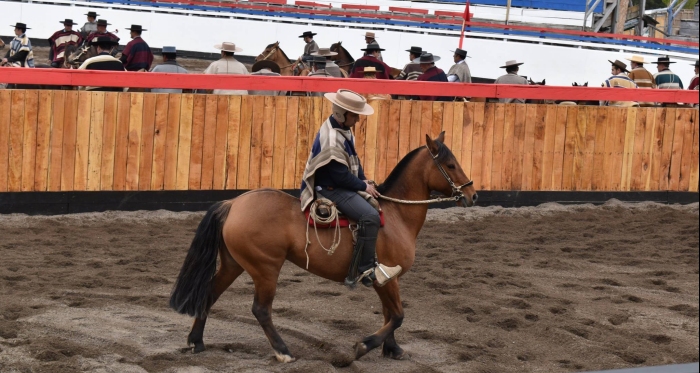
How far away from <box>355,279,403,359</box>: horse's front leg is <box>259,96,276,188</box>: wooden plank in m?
5.44

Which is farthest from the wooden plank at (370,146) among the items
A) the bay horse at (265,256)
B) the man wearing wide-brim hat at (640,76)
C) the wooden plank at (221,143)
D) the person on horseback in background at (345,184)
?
the man wearing wide-brim hat at (640,76)

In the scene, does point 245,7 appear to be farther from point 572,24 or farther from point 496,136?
point 496,136

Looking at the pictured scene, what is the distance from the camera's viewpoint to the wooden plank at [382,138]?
1309 cm

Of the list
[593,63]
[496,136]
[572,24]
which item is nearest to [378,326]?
[496,136]

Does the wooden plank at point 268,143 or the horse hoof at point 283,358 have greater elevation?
the wooden plank at point 268,143

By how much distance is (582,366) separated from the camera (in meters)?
7.31

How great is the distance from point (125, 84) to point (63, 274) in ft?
10.4

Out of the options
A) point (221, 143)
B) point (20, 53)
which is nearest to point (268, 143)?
point (221, 143)

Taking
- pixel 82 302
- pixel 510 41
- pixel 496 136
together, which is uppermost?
pixel 510 41

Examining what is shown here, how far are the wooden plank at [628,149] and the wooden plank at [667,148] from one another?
50 cm

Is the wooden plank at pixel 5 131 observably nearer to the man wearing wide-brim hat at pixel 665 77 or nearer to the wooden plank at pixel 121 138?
the wooden plank at pixel 121 138

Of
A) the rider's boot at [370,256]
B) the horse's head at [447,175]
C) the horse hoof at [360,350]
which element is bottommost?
the horse hoof at [360,350]

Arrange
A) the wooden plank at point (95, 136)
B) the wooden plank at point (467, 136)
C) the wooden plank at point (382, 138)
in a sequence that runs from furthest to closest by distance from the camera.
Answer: the wooden plank at point (467, 136) < the wooden plank at point (382, 138) < the wooden plank at point (95, 136)

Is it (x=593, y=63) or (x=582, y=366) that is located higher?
(x=593, y=63)
